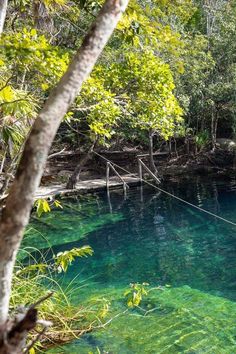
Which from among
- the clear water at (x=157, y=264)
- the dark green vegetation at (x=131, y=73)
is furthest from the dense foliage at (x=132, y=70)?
the clear water at (x=157, y=264)

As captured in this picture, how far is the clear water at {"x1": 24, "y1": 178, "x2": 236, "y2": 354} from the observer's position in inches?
213

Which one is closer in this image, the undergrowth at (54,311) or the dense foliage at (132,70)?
the dense foliage at (132,70)

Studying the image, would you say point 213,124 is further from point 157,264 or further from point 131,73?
point 157,264

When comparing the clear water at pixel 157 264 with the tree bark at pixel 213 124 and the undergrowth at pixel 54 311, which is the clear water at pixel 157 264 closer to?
the undergrowth at pixel 54 311

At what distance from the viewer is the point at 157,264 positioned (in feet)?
29.2

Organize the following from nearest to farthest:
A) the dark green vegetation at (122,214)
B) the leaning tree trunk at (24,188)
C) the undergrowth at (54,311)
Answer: the leaning tree trunk at (24,188) < the dark green vegetation at (122,214) < the undergrowth at (54,311)

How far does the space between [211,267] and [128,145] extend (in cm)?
1492

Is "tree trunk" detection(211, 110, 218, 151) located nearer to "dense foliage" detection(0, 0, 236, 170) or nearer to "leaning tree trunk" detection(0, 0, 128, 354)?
"dense foliage" detection(0, 0, 236, 170)

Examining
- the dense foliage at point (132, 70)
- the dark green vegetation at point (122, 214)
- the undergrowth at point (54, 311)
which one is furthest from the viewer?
the undergrowth at point (54, 311)

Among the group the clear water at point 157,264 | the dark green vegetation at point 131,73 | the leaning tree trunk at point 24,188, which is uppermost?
the dark green vegetation at point 131,73

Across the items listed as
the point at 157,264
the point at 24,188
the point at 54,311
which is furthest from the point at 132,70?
the point at 24,188

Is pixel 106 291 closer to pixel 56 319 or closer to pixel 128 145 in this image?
pixel 56 319

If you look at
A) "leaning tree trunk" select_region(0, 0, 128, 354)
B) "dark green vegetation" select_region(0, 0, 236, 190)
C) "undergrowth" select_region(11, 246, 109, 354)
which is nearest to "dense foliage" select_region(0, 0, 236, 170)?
"dark green vegetation" select_region(0, 0, 236, 190)

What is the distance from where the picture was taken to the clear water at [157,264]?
17.8 feet
